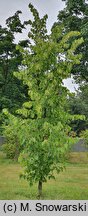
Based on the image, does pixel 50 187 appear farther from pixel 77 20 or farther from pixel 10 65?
pixel 10 65

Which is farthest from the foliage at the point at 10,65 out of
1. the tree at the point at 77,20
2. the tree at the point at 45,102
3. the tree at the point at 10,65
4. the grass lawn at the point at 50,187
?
the tree at the point at 45,102

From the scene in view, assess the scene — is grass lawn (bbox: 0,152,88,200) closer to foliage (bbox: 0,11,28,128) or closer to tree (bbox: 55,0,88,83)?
tree (bbox: 55,0,88,83)

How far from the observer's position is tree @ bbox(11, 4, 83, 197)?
12.2 m

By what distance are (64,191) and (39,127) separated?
9.81 feet

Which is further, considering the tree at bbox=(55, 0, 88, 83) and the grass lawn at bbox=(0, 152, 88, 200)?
the tree at bbox=(55, 0, 88, 83)

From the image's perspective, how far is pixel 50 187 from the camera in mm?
15141

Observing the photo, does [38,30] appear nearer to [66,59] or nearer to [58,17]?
[66,59]

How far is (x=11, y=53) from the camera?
120 feet

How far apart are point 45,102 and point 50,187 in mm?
4223

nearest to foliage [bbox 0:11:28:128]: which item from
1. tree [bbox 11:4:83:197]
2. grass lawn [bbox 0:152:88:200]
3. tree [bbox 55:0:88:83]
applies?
tree [bbox 55:0:88:83]

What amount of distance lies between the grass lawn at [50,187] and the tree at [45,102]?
0.91m

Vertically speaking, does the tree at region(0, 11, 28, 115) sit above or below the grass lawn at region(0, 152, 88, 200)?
above

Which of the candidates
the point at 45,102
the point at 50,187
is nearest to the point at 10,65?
the point at 50,187

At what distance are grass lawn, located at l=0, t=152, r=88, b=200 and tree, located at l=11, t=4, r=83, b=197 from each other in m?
0.91
